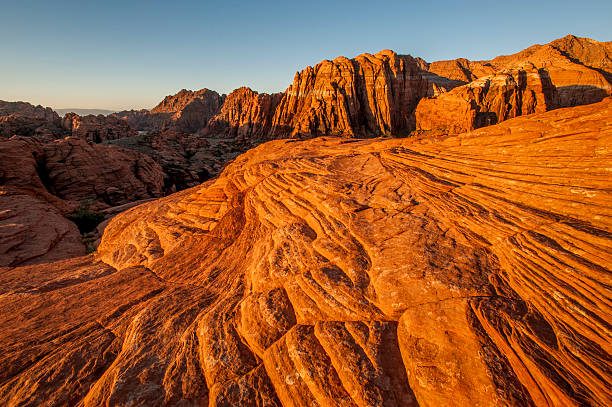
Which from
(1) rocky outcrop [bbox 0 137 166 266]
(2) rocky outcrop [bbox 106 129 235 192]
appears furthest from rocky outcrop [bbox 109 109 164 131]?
(1) rocky outcrop [bbox 0 137 166 266]

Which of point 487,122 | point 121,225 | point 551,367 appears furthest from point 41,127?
point 487,122

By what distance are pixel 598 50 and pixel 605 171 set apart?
161947 mm

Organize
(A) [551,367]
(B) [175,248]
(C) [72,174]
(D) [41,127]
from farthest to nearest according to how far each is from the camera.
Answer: (D) [41,127], (C) [72,174], (B) [175,248], (A) [551,367]

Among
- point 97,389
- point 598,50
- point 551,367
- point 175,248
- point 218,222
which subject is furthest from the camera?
point 598,50

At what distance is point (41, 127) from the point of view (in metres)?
68.7

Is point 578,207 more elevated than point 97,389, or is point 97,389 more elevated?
point 578,207

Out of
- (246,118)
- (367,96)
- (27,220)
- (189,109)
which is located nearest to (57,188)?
(27,220)

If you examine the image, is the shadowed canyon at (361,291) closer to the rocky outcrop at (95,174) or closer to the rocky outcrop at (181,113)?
the rocky outcrop at (95,174)

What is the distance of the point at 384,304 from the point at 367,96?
3379 inches

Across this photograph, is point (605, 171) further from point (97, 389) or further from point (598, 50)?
point (598, 50)

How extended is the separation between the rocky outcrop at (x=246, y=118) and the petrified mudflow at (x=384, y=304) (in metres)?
90.5

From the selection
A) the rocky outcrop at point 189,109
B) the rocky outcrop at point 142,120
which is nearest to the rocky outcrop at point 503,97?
the rocky outcrop at point 189,109

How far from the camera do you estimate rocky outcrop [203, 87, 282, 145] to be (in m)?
100

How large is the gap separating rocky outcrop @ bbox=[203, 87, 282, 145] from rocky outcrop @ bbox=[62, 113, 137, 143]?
37.4 meters
